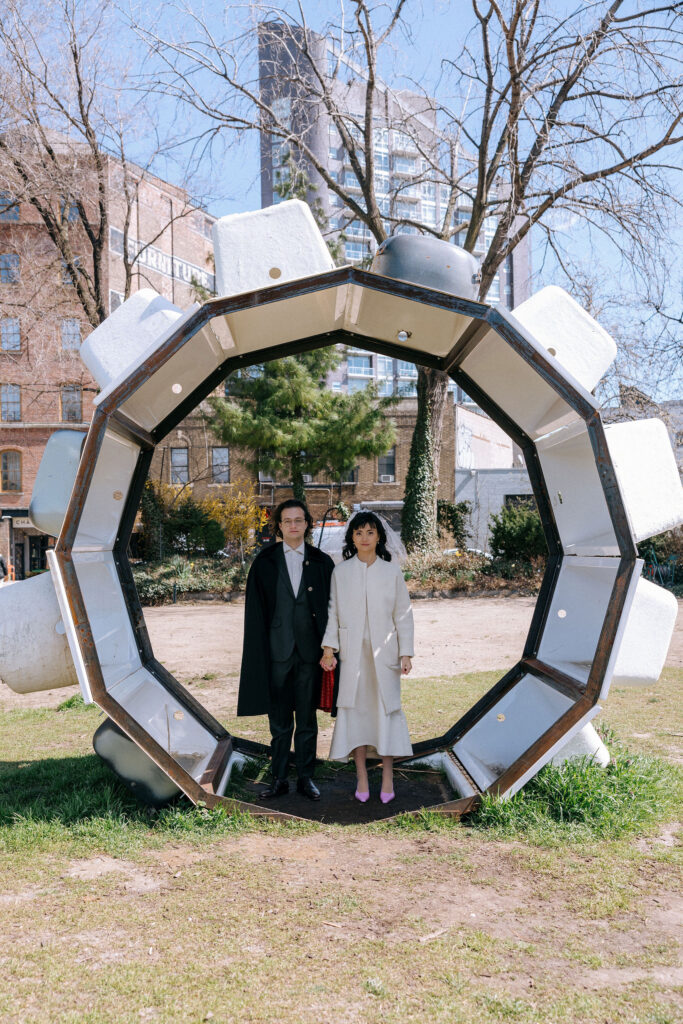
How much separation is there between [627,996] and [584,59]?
1566cm

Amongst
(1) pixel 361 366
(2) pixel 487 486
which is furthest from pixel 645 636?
(1) pixel 361 366

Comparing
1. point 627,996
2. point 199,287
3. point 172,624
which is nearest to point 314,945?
point 627,996

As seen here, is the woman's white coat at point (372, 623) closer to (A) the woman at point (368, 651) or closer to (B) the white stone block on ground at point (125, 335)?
(A) the woman at point (368, 651)

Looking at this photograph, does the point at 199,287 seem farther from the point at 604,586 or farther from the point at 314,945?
the point at 314,945

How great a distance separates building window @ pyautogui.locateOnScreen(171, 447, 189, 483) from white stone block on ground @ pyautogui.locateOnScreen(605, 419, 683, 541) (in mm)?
32349

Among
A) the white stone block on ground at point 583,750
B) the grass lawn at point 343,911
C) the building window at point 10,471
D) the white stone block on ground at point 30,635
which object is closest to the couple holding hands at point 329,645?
the grass lawn at point 343,911

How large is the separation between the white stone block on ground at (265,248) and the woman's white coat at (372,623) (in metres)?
1.83

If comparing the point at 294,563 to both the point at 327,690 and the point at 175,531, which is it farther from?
the point at 175,531

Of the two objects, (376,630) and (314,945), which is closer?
(314,945)

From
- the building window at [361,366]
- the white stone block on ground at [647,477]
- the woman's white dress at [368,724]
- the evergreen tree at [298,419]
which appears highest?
the building window at [361,366]

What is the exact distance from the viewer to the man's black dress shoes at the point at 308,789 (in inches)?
208

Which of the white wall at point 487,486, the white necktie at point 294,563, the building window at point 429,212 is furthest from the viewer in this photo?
the building window at point 429,212

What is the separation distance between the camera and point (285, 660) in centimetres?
533

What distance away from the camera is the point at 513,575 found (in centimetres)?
2006
